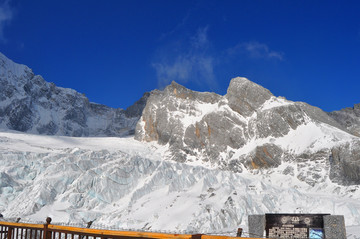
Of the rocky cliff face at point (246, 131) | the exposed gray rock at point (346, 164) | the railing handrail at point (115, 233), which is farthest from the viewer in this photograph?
the rocky cliff face at point (246, 131)

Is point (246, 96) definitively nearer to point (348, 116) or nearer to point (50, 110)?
point (348, 116)

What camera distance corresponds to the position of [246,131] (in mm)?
100000

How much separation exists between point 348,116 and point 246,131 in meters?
51.7

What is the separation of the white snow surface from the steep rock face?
2586 inches

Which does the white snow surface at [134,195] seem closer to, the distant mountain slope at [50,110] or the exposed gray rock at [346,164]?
the exposed gray rock at [346,164]

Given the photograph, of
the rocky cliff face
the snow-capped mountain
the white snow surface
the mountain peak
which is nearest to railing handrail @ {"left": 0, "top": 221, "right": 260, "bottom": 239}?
the snow-capped mountain

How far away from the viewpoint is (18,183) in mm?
49156

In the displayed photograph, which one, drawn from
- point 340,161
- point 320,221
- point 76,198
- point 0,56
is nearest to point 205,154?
point 340,161

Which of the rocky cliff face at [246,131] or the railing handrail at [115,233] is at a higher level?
the rocky cliff face at [246,131]

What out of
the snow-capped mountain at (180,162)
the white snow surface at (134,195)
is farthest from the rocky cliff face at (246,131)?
the white snow surface at (134,195)

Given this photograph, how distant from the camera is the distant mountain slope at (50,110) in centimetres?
14175

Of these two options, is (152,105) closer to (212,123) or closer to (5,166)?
(212,123)

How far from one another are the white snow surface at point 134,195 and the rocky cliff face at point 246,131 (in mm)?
14046

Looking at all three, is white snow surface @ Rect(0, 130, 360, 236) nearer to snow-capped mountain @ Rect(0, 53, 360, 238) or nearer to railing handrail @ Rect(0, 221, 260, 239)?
snow-capped mountain @ Rect(0, 53, 360, 238)
